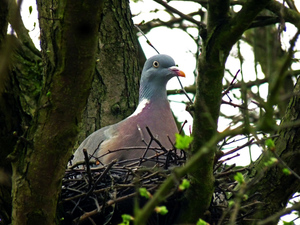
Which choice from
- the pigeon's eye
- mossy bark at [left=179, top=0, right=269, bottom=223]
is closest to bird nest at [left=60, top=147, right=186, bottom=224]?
mossy bark at [left=179, top=0, right=269, bottom=223]

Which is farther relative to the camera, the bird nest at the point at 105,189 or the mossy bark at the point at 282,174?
the mossy bark at the point at 282,174

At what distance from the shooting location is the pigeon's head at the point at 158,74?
5090mm

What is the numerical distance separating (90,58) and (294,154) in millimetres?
1587

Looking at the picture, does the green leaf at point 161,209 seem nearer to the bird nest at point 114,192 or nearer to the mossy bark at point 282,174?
the bird nest at point 114,192

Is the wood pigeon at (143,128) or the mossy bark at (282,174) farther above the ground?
the wood pigeon at (143,128)

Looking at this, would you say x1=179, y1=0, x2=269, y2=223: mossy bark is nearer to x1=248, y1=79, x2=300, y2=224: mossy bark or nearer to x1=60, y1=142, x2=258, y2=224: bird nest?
x1=60, y1=142, x2=258, y2=224: bird nest

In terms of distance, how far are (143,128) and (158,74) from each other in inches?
29.1

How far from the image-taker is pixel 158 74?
5.13 m

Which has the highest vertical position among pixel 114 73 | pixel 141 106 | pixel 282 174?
pixel 114 73

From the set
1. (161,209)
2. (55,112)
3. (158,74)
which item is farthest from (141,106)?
(161,209)

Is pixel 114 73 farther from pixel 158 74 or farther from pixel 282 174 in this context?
pixel 282 174

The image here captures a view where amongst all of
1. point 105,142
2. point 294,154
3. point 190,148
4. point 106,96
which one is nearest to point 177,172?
point 190,148

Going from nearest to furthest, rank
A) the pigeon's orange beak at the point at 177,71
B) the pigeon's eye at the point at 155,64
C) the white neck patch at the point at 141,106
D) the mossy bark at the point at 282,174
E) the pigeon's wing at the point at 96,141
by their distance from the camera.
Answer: the mossy bark at the point at 282,174 → the pigeon's wing at the point at 96,141 → the white neck patch at the point at 141,106 → the pigeon's orange beak at the point at 177,71 → the pigeon's eye at the point at 155,64

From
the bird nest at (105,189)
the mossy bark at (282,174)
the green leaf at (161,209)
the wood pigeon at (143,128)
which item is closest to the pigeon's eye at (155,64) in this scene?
the wood pigeon at (143,128)
